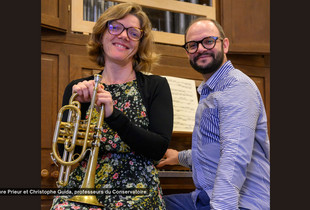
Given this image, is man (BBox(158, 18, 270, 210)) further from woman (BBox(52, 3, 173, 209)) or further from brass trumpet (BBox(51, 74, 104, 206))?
brass trumpet (BBox(51, 74, 104, 206))

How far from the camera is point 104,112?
179 cm

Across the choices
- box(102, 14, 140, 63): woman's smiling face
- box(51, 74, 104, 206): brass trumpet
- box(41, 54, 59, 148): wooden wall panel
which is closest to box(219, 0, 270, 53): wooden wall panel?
box(41, 54, 59, 148): wooden wall panel

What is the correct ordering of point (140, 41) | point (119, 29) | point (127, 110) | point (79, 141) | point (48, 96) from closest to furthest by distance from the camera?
point (79, 141)
point (127, 110)
point (119, 29)
point (140, 41)
point (48, 96)

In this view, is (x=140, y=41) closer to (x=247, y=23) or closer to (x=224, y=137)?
(x=224, y=137)

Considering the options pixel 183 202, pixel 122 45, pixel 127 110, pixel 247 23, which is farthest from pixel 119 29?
pixel 247 23

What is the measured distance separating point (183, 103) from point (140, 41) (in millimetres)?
1100

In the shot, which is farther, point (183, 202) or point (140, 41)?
point (140, 41)

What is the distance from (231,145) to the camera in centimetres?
179

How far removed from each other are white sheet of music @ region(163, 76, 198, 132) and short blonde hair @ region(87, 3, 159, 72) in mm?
913

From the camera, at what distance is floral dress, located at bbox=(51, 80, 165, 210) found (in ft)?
6.15

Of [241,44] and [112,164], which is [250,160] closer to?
[112,164]

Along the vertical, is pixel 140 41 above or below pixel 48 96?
above

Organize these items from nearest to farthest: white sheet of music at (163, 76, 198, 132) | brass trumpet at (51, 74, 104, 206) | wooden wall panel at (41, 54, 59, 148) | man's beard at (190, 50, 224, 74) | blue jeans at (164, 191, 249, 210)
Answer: brass trumpet at (51, 74, 104, 206), blue jeans at (164, 191, 249, 210), man's beard at (190, 50, 224, 74), wooden wall panel at (41, 54, 59, 148), white sheet of music at (163, 76, 198, 132)

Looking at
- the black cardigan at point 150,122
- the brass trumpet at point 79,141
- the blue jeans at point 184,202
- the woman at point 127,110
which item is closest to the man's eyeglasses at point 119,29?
the woman at point 127,110
